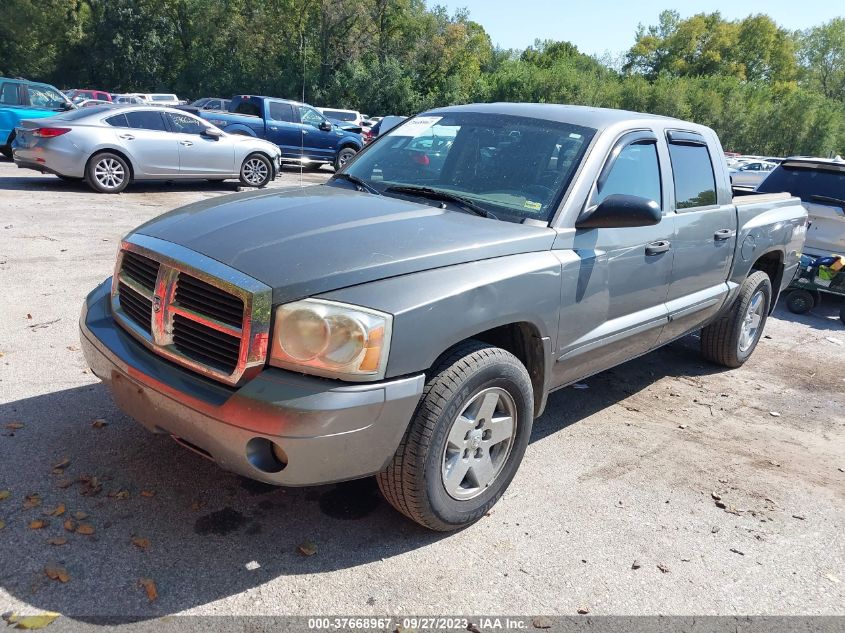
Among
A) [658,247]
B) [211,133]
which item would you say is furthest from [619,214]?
[211,133]

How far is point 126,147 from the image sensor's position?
40.0 ft

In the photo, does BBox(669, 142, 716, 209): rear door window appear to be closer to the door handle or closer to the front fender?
the door handle

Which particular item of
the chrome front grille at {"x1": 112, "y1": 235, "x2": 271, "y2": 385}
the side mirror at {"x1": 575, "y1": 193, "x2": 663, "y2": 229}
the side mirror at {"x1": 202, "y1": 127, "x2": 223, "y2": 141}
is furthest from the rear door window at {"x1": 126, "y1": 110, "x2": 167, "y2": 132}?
the side mirror at {"x1": 575, "y1": 193, "x2": 663, "y2": 229}

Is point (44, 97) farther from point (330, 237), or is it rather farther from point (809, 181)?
point (330, 237)

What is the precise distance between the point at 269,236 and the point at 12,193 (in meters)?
10.5

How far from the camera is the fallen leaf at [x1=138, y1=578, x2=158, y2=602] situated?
→ 2664 mm

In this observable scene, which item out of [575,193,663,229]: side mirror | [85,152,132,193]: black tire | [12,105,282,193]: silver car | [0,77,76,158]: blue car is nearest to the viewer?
[575,193,663,229]: side mirror

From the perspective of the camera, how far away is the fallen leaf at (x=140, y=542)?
295cm

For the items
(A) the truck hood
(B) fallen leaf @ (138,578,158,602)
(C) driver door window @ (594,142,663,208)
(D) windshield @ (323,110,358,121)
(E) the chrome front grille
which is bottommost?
(B) fallen leaf @ (138,578,158,602)

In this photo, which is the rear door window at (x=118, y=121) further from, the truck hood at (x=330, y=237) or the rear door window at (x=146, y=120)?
the truck hood at (x=330, y=237)

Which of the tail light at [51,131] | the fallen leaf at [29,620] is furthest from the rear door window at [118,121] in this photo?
the fallen leaf at [29,620]

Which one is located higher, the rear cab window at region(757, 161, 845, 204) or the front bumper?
the rear cab window at region(757, 161, 845, 204)

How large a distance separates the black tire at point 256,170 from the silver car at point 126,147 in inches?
2.7

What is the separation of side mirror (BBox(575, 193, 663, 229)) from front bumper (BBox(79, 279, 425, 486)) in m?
1.41
